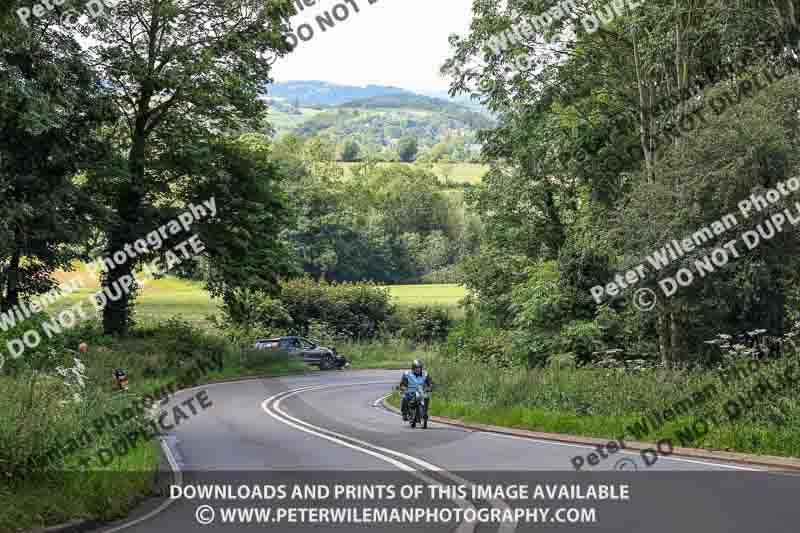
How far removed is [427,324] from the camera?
6769 cm

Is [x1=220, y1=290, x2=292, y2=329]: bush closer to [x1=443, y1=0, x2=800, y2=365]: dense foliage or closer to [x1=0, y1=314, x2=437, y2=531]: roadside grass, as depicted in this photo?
[x1=443, y1=0, x2=800, y2=365]: dense foliage

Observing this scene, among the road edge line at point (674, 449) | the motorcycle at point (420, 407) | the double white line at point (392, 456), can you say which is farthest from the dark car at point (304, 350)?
the road edge line at point (674, 449)

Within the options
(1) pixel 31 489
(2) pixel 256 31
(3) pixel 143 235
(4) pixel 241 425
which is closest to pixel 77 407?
(1) pixel 31 489

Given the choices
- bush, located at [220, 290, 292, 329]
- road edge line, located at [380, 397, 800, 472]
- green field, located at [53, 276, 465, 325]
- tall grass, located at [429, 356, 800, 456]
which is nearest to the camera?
road edge line, located at [380, 397, 800, 472]

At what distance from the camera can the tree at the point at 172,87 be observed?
128ft

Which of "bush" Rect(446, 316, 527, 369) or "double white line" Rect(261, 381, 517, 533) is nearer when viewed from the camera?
"double white line" Rect(261, 381, 517, 533)

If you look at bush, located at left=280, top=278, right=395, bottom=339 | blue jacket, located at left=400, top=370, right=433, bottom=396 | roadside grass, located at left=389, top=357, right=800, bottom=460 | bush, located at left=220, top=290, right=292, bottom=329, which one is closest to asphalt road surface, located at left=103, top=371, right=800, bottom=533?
roadside grass, located at left=389, top=357, right=800, bottom=460

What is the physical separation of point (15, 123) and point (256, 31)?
20307mm

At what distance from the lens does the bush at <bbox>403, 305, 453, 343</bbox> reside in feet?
218

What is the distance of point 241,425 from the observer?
22812 millimetres

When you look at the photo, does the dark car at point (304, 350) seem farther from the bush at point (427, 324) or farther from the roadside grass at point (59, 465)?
the roadside grass at point (59, 465)

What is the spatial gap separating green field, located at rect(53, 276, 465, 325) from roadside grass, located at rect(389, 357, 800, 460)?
3471cm

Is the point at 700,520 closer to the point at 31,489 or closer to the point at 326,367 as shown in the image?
the point at 31,489

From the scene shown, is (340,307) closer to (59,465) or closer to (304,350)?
(304,350)
